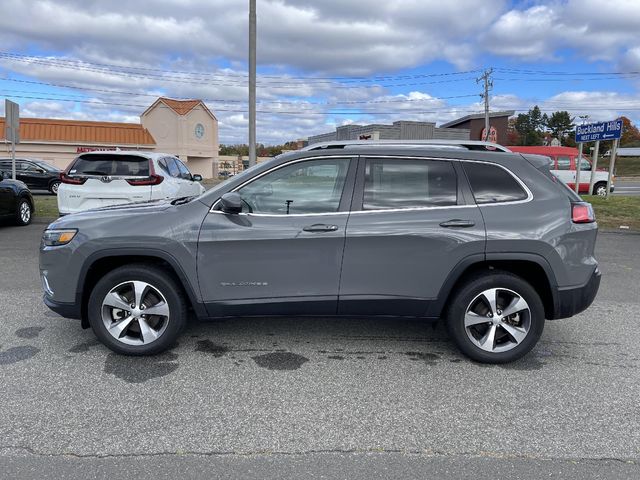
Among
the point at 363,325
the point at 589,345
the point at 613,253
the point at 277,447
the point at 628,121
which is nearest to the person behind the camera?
the point at 277,447

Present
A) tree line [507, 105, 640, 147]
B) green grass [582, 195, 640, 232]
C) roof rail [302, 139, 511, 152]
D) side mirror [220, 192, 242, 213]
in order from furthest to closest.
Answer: tree line [507, 105, 640, 147] → green grass [582, 195, 640, 232] → roof rail [302, 139, 511, 152] → side mirror [220, 192, 242, 213]

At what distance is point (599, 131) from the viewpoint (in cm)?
1703

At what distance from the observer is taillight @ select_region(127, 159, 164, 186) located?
26.4 feet

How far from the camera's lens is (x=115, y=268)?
12.6ft

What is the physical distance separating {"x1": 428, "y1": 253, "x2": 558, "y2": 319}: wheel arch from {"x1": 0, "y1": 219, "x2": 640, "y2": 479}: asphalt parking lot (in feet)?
1.59

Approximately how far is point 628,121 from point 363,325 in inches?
5080

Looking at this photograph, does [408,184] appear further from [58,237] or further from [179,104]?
[179,104]

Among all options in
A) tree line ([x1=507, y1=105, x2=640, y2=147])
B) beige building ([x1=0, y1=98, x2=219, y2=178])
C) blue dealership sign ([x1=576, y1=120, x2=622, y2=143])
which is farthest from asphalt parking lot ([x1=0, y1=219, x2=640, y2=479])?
tree line ([x1=507, y1=105, x2=640, y2=147])

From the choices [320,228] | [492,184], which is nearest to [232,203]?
[320,228]

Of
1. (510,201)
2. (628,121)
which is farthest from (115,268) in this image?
(628,121)

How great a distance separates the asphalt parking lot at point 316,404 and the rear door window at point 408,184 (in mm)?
1268

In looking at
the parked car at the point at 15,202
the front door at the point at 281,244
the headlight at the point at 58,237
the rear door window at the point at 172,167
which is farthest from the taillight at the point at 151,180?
the front door at the point at 281,244

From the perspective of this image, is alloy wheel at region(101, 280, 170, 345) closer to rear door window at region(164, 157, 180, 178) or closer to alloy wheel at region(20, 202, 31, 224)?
rear door window at region(164, 157, 180, 178)

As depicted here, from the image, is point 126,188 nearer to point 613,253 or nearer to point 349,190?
point 349,190
